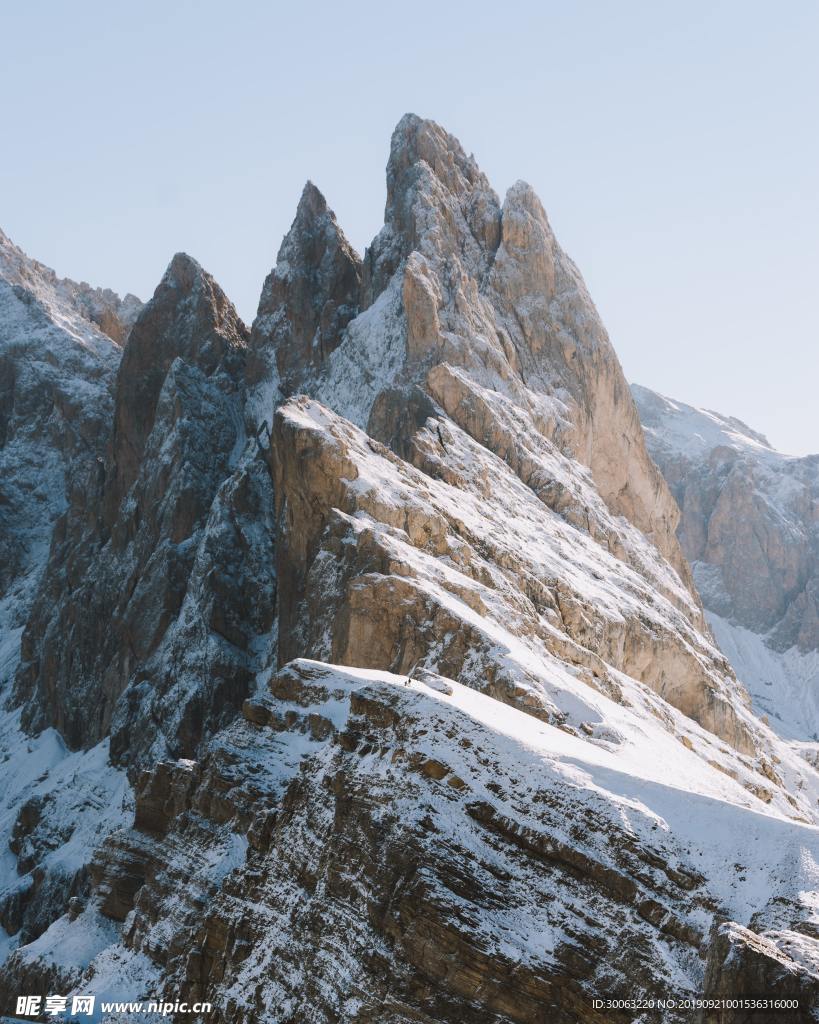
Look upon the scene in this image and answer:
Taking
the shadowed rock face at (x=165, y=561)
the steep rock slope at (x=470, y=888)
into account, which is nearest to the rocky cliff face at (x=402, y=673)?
the steep rock slope at (x=470, y=888)

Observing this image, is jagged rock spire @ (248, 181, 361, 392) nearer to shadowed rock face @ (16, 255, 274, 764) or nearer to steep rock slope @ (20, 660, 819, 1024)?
shadowed rock face @ (16, 255, 274, 764)

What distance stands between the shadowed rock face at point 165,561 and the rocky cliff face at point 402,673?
356 millimetres

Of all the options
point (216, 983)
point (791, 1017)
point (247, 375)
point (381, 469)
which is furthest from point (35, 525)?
point (791, 1017)

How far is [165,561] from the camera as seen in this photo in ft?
349

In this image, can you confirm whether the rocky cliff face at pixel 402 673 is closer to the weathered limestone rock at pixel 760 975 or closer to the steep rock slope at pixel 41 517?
the weathered limestone rock at pixel 760 975

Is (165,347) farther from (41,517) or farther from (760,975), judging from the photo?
(760,975)

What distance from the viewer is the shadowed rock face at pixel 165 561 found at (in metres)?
92.8

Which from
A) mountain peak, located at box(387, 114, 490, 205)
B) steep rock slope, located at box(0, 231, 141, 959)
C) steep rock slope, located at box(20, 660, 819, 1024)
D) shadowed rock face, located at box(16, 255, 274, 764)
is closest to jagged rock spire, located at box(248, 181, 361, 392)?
shadowed rock face, located at box(16, 255, 274, 764)

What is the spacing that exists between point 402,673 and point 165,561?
2009 inches

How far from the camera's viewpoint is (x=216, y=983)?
125 feet

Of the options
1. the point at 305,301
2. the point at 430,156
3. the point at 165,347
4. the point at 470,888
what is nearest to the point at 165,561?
the point at 305,301

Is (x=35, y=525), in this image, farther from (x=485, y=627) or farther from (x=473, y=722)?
(x=473, y=722)

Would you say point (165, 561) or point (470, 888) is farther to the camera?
point (165, 561)

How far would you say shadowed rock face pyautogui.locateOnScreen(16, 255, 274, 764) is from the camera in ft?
304
